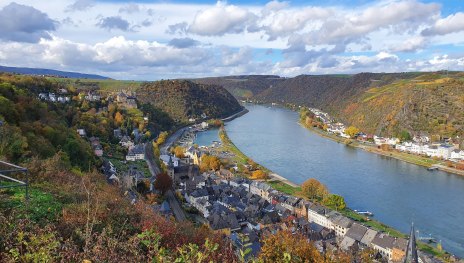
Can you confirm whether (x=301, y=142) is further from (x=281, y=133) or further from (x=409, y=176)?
(x=409, y=176)

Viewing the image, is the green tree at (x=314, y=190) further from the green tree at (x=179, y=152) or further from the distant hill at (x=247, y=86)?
the distant hill at (x=247, y=86)

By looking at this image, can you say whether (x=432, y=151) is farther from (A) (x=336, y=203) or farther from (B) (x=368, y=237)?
(B) (x=368, y=237)

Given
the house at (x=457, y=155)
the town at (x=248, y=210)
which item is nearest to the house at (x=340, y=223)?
the town at (x=248, y=210)

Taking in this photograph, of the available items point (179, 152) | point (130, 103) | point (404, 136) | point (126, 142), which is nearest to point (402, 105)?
point (404, 136)

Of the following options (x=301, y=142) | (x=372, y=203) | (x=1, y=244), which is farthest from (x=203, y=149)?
(x=1, y=244)

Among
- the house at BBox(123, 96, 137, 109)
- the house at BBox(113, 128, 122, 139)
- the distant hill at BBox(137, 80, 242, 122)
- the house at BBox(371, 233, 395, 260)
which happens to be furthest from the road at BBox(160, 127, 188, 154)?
the house at BBox(371, 233, 395, 260)

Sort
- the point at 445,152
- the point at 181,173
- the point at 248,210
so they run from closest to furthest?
the point at 248,210
the point at 181,173
the point at 445,152
